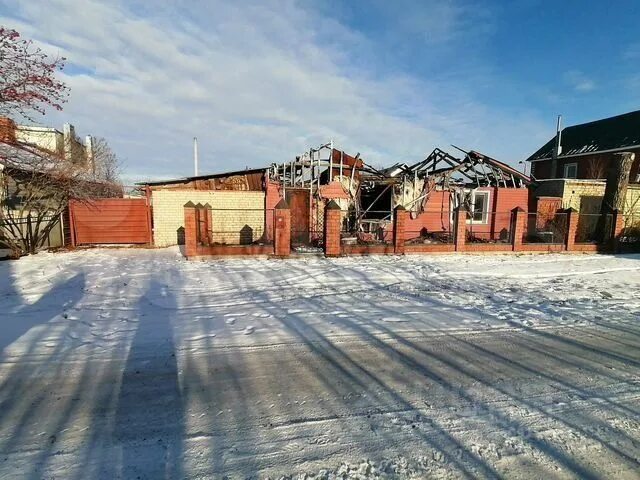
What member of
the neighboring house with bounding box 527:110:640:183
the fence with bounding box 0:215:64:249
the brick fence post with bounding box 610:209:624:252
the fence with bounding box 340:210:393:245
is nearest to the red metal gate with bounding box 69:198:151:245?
the fence with bounding box 0:215:64:249

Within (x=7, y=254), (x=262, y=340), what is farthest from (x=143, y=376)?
(x=7, y=254)

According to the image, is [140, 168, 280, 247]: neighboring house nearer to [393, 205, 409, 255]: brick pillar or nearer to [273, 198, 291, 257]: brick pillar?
[273, 198, 291, 257]: brick pillar

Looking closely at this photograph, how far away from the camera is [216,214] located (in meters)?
14.1

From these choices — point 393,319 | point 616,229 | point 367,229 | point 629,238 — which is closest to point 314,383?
point 393,319

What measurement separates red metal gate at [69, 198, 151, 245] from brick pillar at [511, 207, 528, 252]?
13.9m

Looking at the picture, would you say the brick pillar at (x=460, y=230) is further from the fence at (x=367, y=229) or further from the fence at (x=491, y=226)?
the fence at (x=491, y=226)

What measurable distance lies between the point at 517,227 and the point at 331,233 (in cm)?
689

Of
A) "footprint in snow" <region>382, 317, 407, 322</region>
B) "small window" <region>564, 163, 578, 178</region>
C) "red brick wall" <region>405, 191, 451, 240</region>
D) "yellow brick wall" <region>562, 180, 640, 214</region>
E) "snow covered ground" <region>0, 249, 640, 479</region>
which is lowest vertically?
"snow covered ground" <region>0, 249, 640, 479</region>

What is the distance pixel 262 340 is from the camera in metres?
4.36

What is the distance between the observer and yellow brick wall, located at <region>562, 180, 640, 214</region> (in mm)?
16844

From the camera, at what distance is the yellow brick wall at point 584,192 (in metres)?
16.8

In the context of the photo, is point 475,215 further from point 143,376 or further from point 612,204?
point 143,376

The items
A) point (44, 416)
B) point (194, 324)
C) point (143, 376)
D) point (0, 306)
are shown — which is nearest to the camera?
point (44, 416)

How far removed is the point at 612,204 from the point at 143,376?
17.6 m
